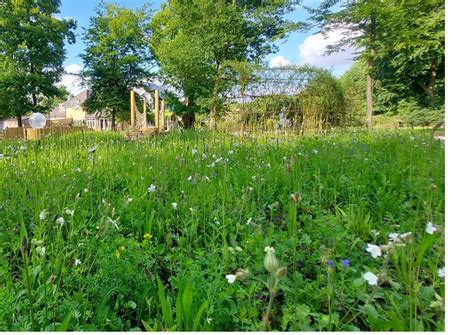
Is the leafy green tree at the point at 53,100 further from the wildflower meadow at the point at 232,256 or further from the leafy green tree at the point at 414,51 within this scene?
the leafy green tree at the point at 414,51

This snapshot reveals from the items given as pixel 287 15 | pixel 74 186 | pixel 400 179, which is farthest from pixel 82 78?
pixel 400 179

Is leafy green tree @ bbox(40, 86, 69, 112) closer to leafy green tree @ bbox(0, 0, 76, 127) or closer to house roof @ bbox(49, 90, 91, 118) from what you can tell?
leafy green tree @ bbox(0, 0, 76, 127)

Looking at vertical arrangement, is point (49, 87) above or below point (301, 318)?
above

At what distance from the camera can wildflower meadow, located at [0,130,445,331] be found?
2.14ft

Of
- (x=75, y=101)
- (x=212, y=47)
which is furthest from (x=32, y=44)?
(x=212, y=47)

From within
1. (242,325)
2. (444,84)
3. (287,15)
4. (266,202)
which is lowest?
(242,325)

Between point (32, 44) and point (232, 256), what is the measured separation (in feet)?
8.12

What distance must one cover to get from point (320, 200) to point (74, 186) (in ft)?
4.04

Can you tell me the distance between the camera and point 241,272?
1.57 feet

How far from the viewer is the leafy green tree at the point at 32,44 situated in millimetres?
1939

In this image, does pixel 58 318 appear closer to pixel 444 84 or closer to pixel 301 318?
pixel 301 318

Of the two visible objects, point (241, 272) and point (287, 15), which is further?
point (287, 15)

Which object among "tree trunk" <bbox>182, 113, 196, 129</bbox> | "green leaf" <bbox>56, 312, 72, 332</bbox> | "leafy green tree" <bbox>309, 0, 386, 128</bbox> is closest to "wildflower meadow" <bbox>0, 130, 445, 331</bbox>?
"green leaf" <bbox>56, 312, 72, 332</bbox>

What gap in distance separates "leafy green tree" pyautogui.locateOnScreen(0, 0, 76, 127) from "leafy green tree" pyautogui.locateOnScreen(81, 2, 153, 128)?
18 centimetres
